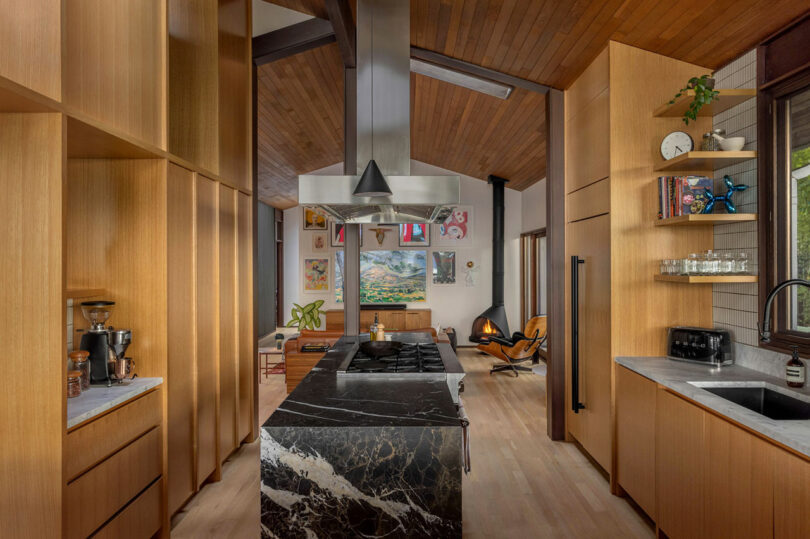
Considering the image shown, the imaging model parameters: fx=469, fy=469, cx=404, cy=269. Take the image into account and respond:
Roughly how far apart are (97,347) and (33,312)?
66 cm

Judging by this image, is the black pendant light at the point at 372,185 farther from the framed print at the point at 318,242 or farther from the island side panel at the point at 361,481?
the framed print at the point at 318,242

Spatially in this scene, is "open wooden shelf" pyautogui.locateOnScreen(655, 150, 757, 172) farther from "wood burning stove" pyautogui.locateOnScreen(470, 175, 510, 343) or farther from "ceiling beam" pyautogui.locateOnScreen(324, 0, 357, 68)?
"wood burning stove" pyautogui.locateOnScreen(470, 175, 510, 343)

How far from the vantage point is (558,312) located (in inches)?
150

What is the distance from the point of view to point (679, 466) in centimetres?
215

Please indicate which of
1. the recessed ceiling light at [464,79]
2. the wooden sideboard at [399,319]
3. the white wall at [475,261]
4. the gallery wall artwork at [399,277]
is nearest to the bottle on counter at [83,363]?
the recessed ceiling light at [464,79]

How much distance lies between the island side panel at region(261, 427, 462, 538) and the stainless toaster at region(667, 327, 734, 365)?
1.59 metres

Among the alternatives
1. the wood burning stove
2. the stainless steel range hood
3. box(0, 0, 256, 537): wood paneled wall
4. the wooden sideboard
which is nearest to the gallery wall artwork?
the wooden sideboard

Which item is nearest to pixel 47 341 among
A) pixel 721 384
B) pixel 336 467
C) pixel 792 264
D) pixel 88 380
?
pixel 88 380

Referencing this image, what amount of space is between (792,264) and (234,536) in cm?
316

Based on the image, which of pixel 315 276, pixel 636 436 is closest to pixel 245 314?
pixel 636 436

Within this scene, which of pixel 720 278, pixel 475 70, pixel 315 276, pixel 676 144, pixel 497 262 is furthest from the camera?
pixel 315 276

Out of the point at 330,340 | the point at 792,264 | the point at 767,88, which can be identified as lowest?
the point at 330,340

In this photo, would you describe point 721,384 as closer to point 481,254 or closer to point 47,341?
point 47,341

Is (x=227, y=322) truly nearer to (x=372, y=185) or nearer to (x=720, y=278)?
(x=372, y=185)
